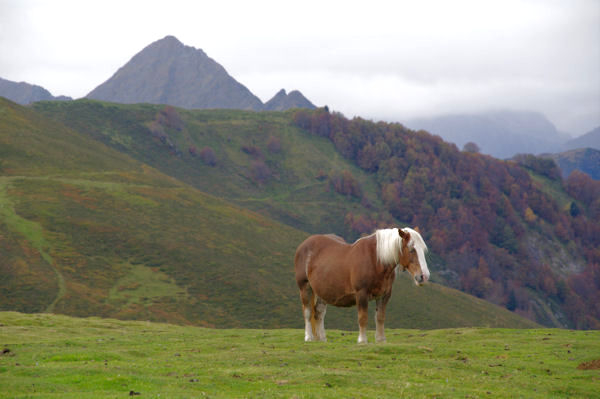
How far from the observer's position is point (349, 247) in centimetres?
1991

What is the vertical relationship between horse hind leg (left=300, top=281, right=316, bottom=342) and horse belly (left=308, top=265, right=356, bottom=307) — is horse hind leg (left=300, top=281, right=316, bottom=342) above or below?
below

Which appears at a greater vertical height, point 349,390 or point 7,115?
point 7,115

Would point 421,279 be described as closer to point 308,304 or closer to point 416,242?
point 416,242

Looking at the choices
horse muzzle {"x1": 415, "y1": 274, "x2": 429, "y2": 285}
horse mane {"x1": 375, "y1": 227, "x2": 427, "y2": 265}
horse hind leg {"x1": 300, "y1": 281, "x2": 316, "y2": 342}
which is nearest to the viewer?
horse muzzle {"x1": 415, "y1": 274, "x2": 429, "y2": 285}

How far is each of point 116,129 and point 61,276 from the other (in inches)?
5287

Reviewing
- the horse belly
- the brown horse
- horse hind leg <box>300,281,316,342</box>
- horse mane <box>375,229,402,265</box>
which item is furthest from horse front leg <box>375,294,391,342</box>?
horse hind leg <box>300,281,316,342</box>

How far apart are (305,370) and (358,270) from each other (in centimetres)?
468

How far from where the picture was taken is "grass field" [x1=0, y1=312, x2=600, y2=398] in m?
12.7

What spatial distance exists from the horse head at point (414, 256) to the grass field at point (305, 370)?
8.47 feet

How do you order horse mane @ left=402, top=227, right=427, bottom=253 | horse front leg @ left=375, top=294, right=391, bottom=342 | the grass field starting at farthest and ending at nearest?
horse front leg @ left=375, top=294, right=391, bottom=342
horse mane @ left=402, top=227, right=427, bottom=253
the grass field

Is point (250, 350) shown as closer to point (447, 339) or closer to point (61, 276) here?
point (447, 339)

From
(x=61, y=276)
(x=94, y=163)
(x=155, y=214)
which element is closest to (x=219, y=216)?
(x=155, y=214)

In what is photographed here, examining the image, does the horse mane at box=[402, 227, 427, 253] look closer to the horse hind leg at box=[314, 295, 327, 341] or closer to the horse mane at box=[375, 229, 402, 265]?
the horse mane at box=[375, 229, 402, 265]

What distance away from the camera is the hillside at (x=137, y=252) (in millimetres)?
71812
